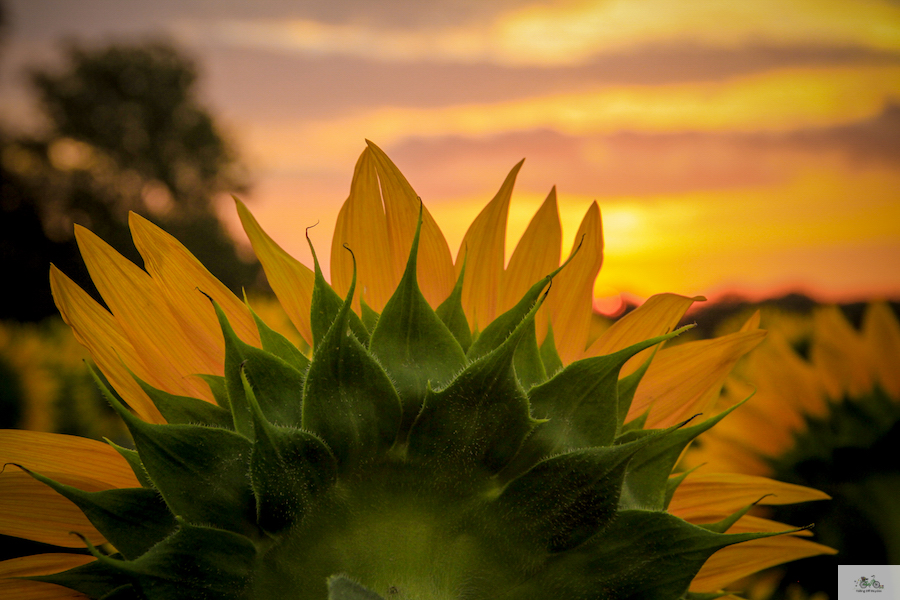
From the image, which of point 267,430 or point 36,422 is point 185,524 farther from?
point 36,422

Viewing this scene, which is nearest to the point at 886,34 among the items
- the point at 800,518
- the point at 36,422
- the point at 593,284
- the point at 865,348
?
the point at 865,348

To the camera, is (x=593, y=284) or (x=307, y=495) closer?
(x=307, y=495)

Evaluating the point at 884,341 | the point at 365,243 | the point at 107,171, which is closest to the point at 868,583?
the point at 884,341

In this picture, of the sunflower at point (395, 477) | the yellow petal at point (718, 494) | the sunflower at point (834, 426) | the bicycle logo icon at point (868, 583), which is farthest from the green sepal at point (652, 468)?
the bicycle logo icon at point (868, 583)

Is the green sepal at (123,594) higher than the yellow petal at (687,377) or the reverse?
the reverse

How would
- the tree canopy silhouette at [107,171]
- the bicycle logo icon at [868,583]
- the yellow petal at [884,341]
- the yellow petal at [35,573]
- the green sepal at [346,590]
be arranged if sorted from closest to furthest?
the green sepal at [346,590] < the yellow petal at [35,573] < the yellow petal at [884,341] < the bicycle logo icon at [868,583] < the tree canopy silhouette at [107,171]

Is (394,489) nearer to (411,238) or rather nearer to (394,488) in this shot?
(394,488)

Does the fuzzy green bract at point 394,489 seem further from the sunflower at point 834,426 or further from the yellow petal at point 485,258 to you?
the sunflower at point 834,426

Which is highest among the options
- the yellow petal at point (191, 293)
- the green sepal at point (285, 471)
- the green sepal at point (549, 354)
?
the yellow petal at point (191, 293)

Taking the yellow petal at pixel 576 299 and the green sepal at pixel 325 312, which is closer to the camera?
the green sepal at pixel 325 312

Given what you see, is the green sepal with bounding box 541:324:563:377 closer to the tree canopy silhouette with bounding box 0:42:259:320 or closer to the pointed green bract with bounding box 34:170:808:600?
the pointed green bract with bounding box 34:170:808:600
